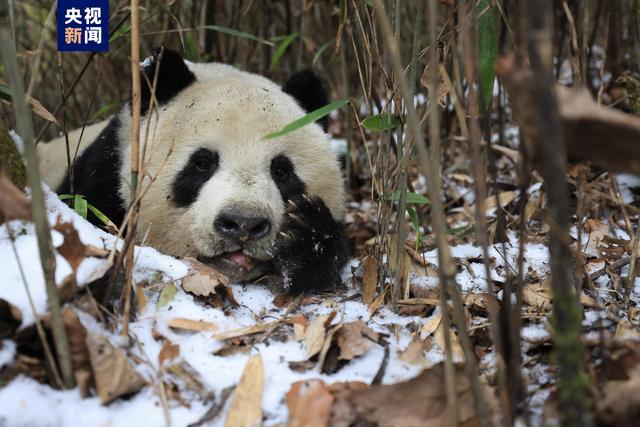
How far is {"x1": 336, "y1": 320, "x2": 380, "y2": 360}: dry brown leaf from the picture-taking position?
1.91 meters

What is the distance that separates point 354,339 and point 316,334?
4.9 inches

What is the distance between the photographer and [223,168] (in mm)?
2943

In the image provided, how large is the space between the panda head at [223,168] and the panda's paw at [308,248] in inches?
3.4

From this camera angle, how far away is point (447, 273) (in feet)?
4.55

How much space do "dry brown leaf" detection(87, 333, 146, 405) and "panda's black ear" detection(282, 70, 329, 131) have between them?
2.19 meters

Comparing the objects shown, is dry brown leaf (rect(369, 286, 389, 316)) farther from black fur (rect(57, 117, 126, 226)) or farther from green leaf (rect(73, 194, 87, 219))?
black fur (rect(57, 117, 126, 226))

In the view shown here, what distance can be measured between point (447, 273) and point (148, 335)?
991 mm

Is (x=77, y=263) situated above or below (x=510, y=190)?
below

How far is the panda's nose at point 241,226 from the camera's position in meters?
2.59

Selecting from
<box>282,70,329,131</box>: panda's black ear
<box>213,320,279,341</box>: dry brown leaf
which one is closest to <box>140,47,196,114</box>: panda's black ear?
<box>282,70,329,131</box>: panda's black ear

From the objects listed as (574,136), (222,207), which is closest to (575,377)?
(574,136)

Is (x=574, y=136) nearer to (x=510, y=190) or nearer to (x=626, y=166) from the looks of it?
(x=626, y=166)

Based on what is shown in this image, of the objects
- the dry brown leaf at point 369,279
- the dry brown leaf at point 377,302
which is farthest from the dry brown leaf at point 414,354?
the dry brown leaf at point 369,279

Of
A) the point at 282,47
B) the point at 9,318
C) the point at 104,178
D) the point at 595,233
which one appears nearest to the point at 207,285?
the point at 9,318
